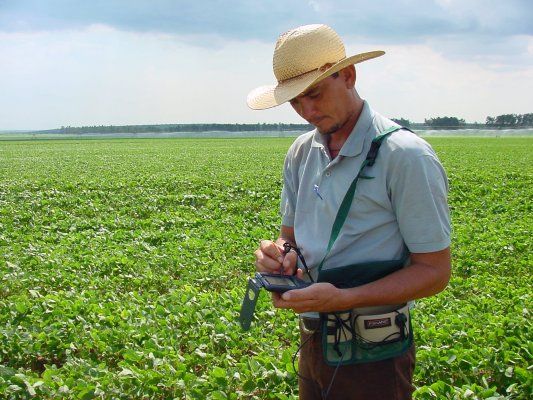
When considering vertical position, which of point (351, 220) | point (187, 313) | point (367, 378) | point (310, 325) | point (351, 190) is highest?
point (351, 190)

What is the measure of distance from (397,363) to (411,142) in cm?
76

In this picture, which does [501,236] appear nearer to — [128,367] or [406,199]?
[128,367]

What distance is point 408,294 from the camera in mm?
1829

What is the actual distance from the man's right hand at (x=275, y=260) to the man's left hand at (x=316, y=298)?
291mm

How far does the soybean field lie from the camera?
12.2 ft

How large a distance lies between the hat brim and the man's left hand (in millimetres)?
635

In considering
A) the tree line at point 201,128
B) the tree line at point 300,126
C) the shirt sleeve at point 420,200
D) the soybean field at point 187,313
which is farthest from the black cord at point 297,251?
the tree line at point 201,128

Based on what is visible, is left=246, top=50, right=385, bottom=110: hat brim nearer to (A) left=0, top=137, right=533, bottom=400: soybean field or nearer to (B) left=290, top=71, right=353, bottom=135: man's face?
(B) left=290, top=71, right=353, bottom=135: man's face

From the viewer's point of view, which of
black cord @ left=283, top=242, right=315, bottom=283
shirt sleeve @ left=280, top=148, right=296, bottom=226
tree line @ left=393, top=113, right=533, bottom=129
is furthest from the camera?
tree line @ left=393, top=113, right=533, bottom=129

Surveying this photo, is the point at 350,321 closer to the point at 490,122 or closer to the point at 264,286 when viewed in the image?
the point at 264,286

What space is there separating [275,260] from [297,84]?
2.15ft

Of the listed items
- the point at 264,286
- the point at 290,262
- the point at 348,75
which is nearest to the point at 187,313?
the point at 290,262

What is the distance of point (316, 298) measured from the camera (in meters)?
1.78

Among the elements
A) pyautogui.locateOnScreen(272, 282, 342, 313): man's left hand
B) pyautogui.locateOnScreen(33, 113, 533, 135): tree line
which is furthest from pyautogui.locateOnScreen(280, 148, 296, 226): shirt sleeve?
pyautogui.locateOnScreen(33, 113, 533, 135): tree line
